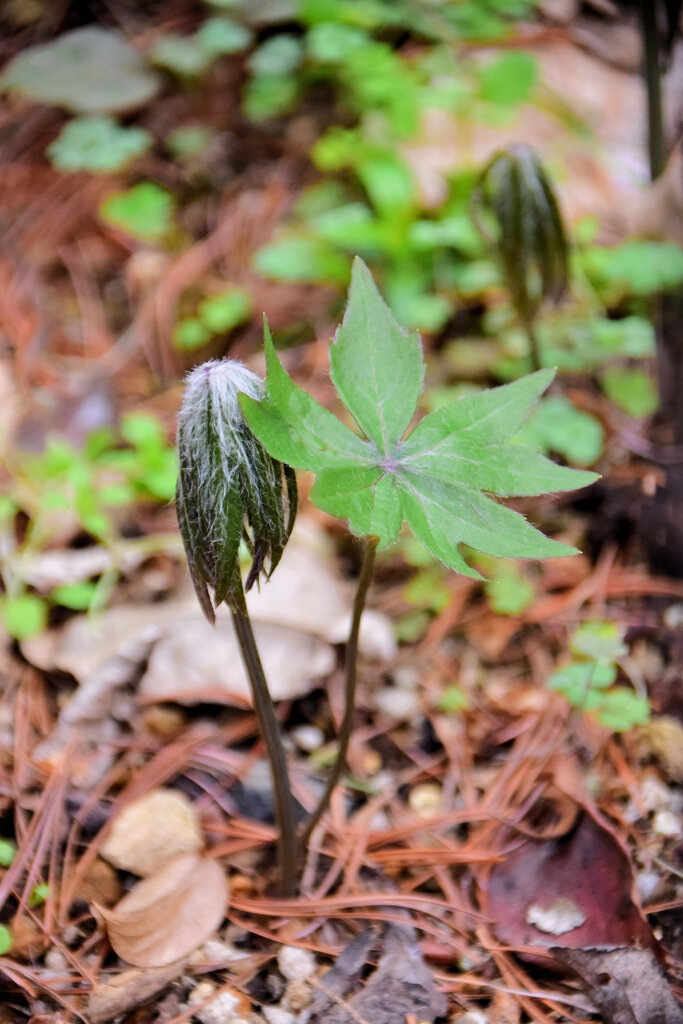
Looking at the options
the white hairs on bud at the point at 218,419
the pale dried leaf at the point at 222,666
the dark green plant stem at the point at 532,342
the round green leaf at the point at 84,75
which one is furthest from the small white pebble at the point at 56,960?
the round green leaf at the point at 84,75

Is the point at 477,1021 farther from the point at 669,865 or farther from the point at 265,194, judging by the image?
the point at 265,194

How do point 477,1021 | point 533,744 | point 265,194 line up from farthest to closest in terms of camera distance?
1. point 265,194
2. point 533,744
3. point 477,1021

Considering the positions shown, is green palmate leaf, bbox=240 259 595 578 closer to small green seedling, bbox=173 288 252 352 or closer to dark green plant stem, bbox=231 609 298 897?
dark green plant stem, bbox=231 609 298 897

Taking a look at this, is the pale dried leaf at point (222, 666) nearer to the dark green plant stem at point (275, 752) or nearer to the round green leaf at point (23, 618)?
the round green leaf at point (23, 618)

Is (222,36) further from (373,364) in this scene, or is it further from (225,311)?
(373,364)

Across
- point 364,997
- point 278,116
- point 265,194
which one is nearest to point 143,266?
point 265,194

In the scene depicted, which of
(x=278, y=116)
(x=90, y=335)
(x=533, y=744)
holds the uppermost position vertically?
(x=278, y=116)
